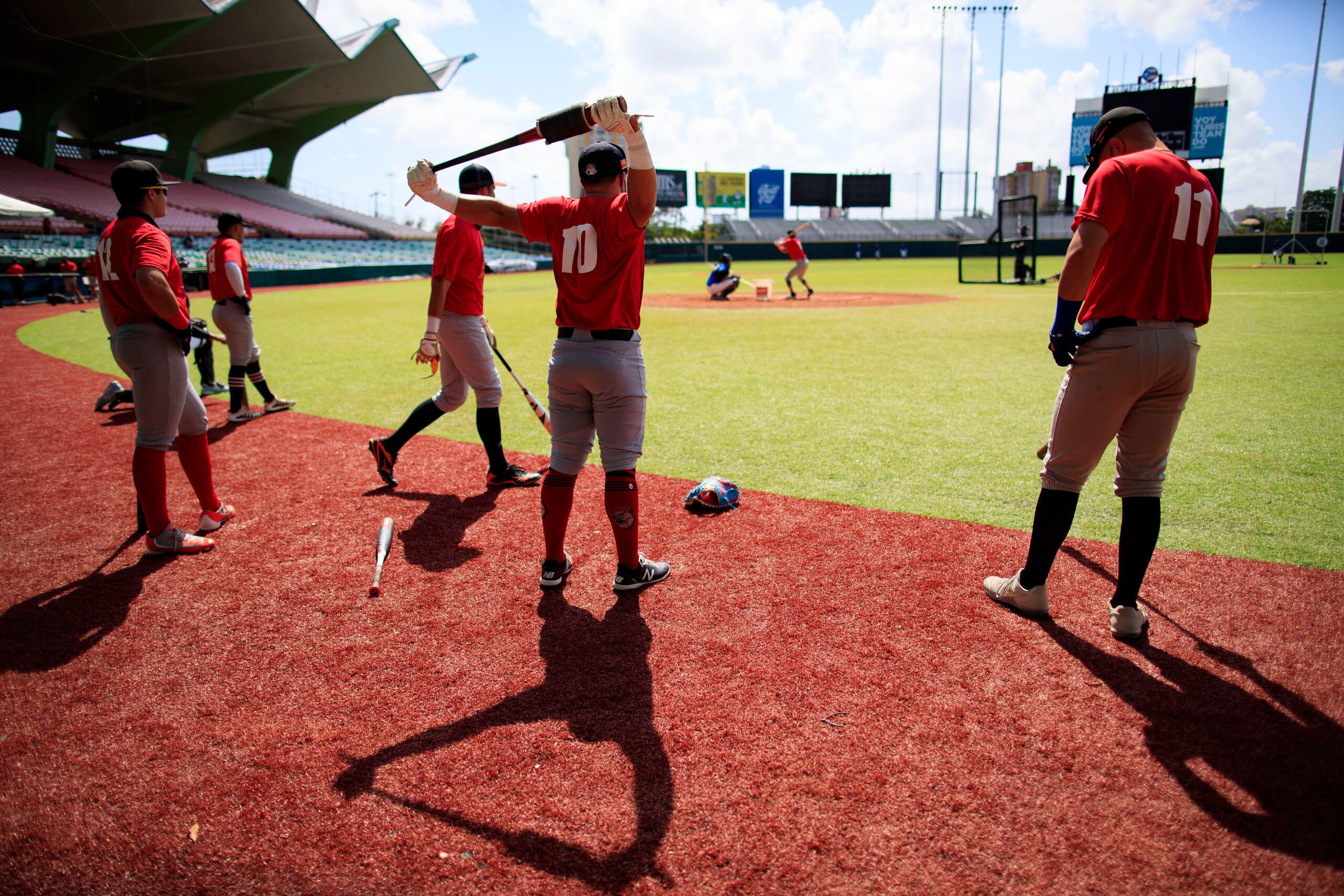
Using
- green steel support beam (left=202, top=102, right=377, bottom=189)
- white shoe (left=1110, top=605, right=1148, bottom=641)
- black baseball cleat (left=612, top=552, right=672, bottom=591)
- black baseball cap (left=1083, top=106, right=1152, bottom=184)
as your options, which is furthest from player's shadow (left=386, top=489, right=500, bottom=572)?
green steel support beam (left=202, top=102, right=377, bottom=189)

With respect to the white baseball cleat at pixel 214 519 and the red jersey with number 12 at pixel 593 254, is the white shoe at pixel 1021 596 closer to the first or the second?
the red jersey with number 12 at pixel 593 254

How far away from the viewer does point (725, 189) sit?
7044 cm

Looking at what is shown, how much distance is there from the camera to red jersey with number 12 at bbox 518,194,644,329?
3.49 m

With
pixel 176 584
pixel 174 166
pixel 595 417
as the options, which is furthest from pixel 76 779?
pixel 174 166

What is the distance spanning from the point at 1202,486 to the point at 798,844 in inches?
180

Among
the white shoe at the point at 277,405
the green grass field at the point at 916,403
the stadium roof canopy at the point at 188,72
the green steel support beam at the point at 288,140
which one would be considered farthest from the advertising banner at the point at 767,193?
the white shoe at the point at 277,405

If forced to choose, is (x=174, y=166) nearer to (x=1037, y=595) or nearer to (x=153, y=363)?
(x=153, y=363)

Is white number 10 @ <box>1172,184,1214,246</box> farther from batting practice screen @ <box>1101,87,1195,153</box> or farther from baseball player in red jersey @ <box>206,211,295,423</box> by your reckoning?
batting practice screen @ <box>1101,87,1195,153</box>

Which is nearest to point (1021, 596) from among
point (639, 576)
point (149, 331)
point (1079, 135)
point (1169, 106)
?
point (639, 576)

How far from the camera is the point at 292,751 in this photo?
2.72 m

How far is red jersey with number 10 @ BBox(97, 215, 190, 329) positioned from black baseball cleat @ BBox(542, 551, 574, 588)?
2.78 metres

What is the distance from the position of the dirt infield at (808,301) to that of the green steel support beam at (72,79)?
2792 cm

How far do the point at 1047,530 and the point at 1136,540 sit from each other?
0.36 meters

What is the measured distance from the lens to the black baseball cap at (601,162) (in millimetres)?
3529
